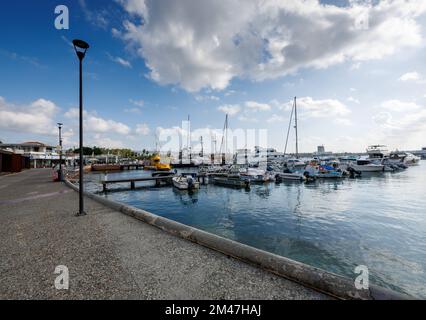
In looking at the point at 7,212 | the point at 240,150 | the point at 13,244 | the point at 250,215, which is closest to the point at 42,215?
the point at 7,212

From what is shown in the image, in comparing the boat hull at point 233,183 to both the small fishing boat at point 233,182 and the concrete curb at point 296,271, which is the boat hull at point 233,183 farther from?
the concrete curb at point 296,271

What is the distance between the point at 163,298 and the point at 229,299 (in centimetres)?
109

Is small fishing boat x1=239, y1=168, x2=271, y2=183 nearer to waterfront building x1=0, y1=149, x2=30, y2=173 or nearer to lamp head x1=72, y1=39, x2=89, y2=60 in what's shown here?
lamp head x1=72, y1=39, x2=89, y2=60

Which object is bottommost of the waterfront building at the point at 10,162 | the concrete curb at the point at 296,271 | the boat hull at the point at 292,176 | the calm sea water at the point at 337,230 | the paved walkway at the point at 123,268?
the calm sea water at the point at 337,230

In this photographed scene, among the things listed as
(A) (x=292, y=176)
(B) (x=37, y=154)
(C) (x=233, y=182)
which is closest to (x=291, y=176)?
(A) (x=292, y=176)

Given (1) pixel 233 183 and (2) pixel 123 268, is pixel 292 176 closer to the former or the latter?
(1) pixel 233 183

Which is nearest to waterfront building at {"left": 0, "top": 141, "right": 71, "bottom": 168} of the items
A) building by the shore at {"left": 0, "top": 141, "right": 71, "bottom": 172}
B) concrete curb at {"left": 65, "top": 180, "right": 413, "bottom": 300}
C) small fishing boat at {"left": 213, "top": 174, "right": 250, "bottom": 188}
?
building by the shore at {"left": 0, "top": 141, "right": 71, "bottom": 172}

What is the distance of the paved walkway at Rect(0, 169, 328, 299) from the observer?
126 inches

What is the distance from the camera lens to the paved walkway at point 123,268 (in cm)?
320

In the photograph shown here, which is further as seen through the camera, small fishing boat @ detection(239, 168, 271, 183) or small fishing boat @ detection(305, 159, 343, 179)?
small fishing boat @ detection(305, 159, 343, 179)

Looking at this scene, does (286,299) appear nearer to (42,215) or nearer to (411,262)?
(411,262)

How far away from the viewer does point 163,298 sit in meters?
3.09

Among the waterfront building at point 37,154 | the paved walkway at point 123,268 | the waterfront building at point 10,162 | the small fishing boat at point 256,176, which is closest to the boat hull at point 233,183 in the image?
the small fishing boat at point 256,176

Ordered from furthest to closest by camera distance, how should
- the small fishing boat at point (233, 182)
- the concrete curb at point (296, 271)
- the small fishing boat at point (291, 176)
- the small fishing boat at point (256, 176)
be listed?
the small fishing boat at point (291, 176) → the small fishing boat at point (256, 176) → the small fishing boat at point (233, 182) → the concrete curb at point (296, 271)
